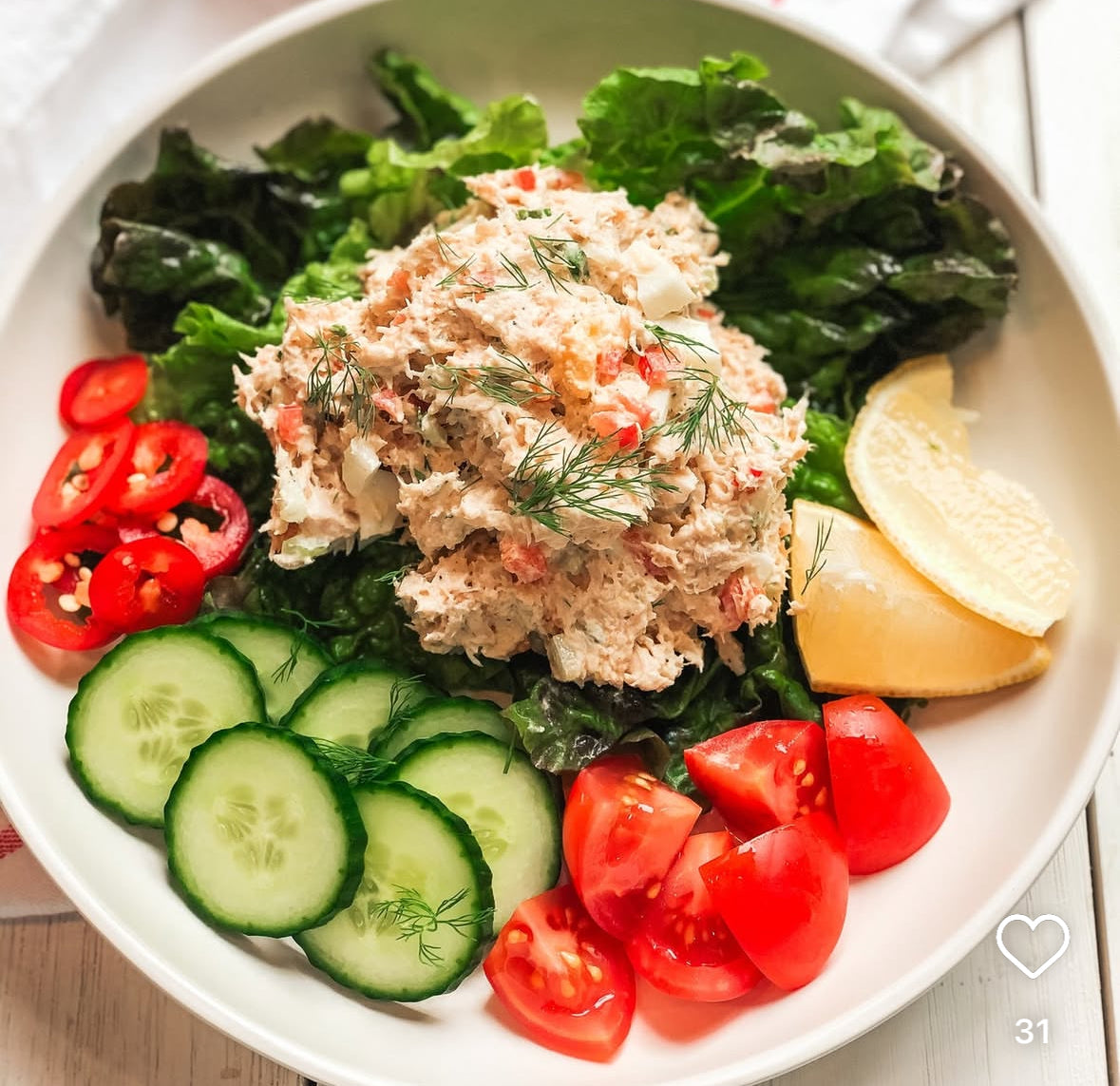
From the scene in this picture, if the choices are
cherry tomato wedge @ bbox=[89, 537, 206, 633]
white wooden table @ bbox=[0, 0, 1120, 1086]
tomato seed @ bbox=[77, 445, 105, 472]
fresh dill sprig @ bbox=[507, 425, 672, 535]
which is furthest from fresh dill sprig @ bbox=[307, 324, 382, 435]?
white wooden table @ bbox=[0, 0, 1120, 1086]

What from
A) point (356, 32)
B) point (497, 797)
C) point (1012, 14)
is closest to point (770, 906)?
point (497, 797)

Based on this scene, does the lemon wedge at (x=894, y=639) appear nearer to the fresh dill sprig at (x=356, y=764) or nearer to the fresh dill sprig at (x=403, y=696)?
the fresh dill sprig at (x=403, y=696)

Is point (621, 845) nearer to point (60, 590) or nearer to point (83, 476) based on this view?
point (60, 590)

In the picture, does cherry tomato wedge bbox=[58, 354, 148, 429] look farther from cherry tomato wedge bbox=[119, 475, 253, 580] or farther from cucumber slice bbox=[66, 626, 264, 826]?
cucumber slice bbox=[66, 626, 264, 826]

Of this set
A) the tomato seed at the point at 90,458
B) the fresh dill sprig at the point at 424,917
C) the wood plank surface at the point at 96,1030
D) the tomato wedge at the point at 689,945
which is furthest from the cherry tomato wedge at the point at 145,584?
the tomato wedge at the point at 689,945

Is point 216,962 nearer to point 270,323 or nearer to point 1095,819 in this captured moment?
point 270,323

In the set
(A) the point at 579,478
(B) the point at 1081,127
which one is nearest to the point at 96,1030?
(A) the point at 579,478
